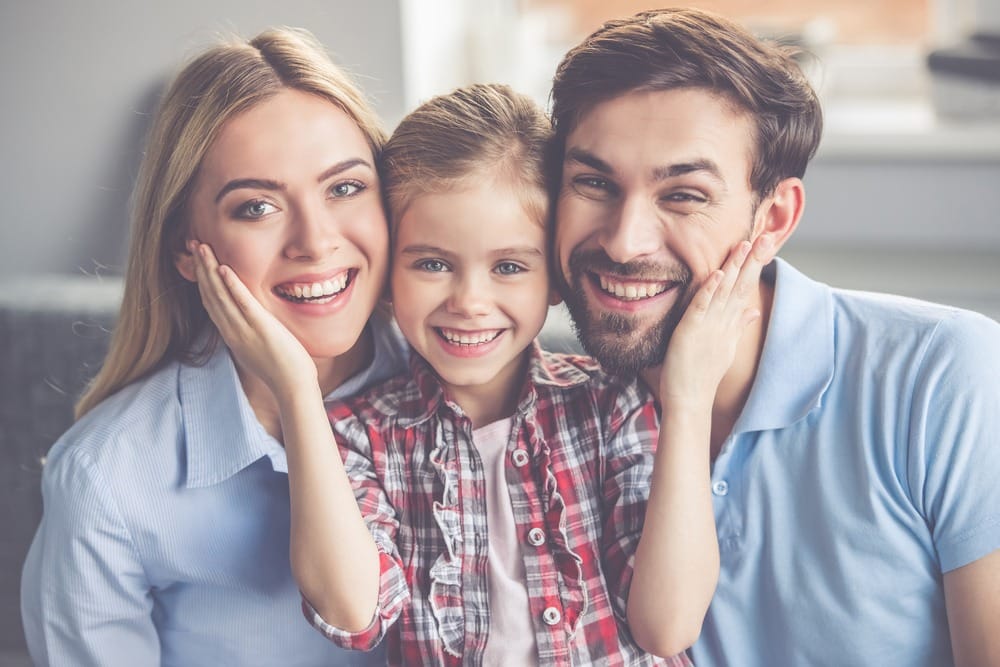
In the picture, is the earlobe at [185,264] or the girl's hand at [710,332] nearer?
the girl's hand at [710,332]

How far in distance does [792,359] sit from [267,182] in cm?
71

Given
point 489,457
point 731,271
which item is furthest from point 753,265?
point 489,457

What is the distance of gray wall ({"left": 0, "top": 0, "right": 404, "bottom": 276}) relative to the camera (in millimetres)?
2186

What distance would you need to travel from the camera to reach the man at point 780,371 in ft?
4.32

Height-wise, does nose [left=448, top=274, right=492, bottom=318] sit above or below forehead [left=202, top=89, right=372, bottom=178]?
below

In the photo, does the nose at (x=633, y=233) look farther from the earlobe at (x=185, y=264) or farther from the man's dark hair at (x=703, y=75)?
the earlobe at (x=185, y=264)

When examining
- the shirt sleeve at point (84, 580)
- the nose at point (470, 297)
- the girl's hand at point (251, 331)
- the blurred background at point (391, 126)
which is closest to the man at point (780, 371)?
the nose at point (470, 297)

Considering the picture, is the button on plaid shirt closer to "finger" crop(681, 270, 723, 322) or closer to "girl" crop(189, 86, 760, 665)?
"girl" crop(189, 86, 760, 665)

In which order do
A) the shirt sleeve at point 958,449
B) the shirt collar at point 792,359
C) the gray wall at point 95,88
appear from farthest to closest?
the gray wall at point 95,88, the shirt collar at point 792,359, the shirt sleeve at point 958,449

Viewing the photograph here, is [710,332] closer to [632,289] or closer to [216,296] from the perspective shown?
[632,289]

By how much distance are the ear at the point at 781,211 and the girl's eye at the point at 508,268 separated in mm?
307

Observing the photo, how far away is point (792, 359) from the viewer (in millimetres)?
1418

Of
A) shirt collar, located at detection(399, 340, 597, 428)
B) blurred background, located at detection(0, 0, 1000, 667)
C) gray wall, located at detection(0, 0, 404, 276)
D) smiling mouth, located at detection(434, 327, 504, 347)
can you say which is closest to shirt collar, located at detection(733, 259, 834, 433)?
shirt collar, located at detection(399, 340, 597, 428)

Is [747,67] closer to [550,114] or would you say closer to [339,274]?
[550,114]
